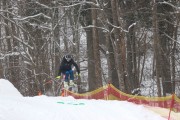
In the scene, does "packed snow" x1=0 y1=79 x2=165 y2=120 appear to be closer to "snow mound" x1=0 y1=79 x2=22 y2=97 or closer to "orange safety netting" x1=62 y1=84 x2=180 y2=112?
"orange safety netting" x1=62 y1=84 x2=180 y2=112

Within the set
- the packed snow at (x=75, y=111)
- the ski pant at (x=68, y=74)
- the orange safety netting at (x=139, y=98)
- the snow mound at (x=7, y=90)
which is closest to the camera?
the packed snow at (x=75, y=111)

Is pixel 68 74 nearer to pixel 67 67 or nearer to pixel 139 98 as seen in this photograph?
pixel 67 67

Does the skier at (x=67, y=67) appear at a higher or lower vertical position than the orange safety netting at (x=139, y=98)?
higher

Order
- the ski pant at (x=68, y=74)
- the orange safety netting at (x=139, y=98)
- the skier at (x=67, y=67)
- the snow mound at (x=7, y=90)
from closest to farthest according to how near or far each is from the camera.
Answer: the orange safety netting at (x=139, y=98)
the snow mound at (x=7, y=90)
the skier at (x=67, y=67)
the ski pant at (x=68, y=74)

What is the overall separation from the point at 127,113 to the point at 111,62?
16574 mm

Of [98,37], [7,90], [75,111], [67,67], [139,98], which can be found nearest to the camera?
[75,111]

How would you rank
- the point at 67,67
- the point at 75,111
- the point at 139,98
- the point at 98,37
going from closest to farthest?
the point at 75,111
the point at 139,98
the point at 67,67
the point at 98,37

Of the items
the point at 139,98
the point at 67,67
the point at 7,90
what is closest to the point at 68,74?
the point at 67,67

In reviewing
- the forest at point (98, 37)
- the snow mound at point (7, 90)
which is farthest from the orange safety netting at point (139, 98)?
the forest at point (98, 37)

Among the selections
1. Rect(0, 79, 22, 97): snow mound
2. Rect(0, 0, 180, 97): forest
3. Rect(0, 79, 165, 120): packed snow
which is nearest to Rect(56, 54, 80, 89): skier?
Rect(0, 79, 22, 97): snow mound

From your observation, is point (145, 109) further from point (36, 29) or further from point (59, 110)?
point (36, 29)

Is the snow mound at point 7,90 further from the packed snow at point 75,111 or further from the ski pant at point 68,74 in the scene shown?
the packed snow at point 75,111

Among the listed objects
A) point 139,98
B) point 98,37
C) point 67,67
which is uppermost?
point 98,37

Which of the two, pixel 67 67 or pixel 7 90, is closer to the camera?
pixel 7 90
